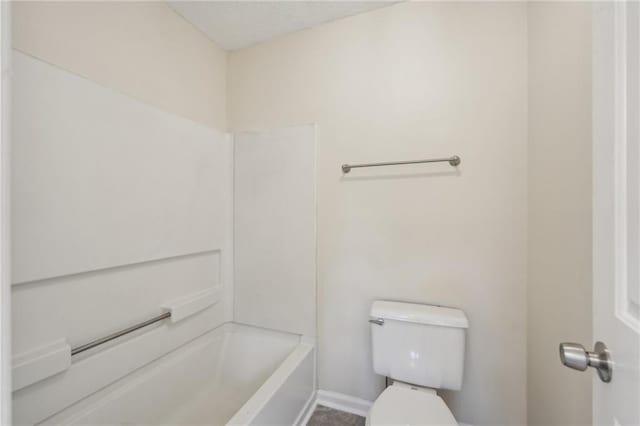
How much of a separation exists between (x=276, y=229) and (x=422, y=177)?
997mm

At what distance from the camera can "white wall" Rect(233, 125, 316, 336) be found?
5.69ft

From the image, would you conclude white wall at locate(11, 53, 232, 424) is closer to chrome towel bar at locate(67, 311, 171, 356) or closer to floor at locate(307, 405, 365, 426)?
chrome towel bar at locate(67, 311, 171, 356)

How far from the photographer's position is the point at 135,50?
1.38 metres

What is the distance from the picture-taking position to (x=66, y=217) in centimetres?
108

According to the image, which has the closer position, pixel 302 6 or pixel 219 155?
pixel 302 6

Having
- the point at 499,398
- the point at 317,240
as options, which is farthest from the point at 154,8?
the point at 499,398

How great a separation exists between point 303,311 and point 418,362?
746 mm

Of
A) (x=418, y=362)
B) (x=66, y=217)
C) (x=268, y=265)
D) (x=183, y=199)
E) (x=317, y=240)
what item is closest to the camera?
(x=66, y=217)

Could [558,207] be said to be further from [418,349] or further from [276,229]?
[276,229]

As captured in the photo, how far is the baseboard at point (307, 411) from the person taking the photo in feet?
5.00

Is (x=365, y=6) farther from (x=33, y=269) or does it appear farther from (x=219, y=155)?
(x=33, y=269)

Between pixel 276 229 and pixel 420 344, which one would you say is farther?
pixel 276 229

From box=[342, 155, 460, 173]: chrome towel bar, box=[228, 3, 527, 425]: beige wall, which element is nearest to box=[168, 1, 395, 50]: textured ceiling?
box=[228, 3, 527, 425]: beige wall

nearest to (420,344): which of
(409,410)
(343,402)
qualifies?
(409,410)
